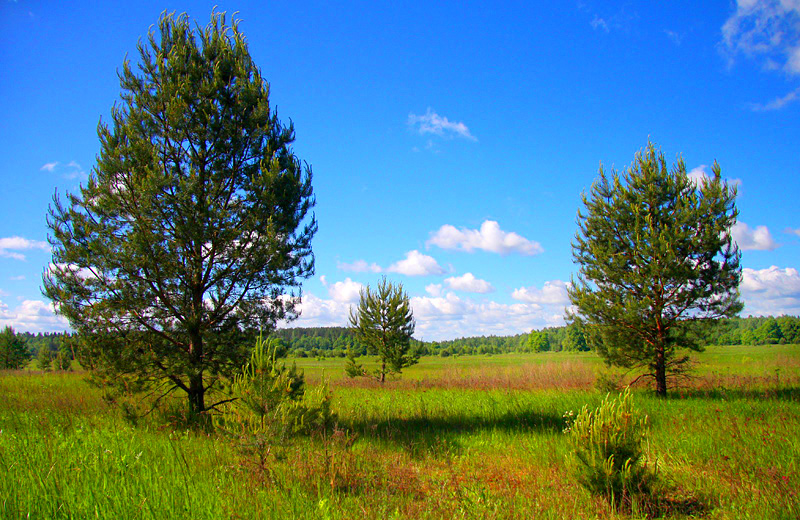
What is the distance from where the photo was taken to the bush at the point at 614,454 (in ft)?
14.5

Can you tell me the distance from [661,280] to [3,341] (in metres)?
52.9

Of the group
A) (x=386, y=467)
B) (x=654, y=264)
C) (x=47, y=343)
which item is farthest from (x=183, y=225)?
(x=47, y=343)

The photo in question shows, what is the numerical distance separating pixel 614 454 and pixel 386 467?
3.05 m

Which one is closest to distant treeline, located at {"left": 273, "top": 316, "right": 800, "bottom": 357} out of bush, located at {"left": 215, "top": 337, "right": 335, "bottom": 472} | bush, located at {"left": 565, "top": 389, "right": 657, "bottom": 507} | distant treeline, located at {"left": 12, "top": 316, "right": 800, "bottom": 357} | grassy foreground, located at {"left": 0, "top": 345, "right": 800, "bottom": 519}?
distant treeline, located at {"left": 12, "top": 316, "right": 800, "bottom": 357}

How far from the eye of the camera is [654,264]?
1119cm

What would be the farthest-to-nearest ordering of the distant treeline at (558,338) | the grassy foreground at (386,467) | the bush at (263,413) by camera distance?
the distant treeline at (558,338), the bush at (263,413), the grassy foreground at (386,467)

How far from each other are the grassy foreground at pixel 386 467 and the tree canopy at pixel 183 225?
1.58 meters

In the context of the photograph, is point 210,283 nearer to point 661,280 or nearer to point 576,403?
point 576,403

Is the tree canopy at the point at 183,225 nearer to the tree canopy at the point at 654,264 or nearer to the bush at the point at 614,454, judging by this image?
the bush at the point at 614,454

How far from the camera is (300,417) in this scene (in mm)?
5070

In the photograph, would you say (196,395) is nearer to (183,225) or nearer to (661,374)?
(183,225)

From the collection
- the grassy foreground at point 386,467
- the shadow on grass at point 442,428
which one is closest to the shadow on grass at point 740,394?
the grassy foreground at point 386,467

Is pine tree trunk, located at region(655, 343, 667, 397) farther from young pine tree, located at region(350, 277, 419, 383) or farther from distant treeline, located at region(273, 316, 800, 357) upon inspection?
young pine tree, located at region(350, 277, 419, 383)

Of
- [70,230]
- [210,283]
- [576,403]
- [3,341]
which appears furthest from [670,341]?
[3,341]
